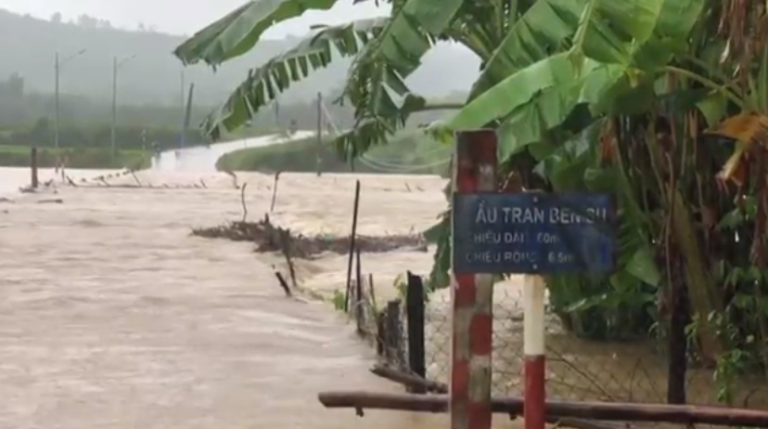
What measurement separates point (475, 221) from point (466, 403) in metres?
0.69

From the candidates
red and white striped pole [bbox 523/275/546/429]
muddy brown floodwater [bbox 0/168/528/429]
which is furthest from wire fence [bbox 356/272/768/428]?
red and white striped pole [bbox 523/275/546/429]

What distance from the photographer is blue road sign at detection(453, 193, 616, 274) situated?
4.06 m

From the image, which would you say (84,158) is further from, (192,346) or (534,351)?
(534,351)

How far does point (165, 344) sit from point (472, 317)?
21.1 feet

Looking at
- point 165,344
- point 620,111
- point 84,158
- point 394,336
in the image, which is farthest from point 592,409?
point 84,158

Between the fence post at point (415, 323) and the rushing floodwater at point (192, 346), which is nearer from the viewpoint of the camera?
the fence post at point (415, 323)

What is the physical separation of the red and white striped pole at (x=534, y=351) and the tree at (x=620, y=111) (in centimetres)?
97

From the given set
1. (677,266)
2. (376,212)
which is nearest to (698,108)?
(677,266)

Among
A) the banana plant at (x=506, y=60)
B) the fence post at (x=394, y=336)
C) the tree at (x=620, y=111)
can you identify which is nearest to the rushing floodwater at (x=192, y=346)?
the fence post at (x=394, y=336)

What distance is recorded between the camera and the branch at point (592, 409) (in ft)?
16.5

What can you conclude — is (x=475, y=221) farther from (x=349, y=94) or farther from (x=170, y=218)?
(x=170, y=218)

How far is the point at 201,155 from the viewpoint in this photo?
7281 cm

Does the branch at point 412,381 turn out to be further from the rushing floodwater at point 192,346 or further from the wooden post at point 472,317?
the wooden post at point 472,317

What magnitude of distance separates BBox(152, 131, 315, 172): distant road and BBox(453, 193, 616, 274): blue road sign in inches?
2370
